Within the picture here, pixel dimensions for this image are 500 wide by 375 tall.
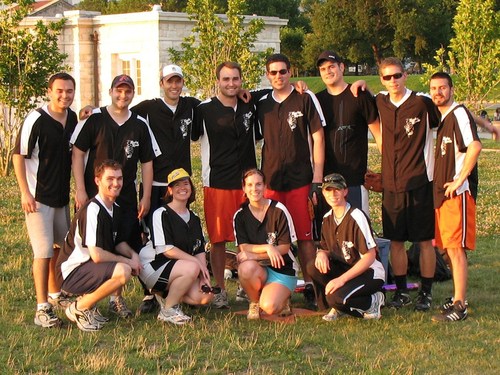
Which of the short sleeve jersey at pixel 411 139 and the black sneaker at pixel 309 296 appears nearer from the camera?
the short sleeve jersey at pixel 411 139

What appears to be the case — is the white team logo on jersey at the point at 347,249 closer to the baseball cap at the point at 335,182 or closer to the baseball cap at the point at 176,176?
the baseball cap at the point at 335,182

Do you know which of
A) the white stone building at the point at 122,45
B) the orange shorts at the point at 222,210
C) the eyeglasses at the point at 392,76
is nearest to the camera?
the eyeglasses at the point at 392,76

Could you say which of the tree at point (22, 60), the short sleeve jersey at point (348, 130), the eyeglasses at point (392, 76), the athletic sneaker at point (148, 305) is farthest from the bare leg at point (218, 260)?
the tree at point (22, 60)

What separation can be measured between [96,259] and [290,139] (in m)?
2.14

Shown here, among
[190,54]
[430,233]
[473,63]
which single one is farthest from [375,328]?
[190,54]

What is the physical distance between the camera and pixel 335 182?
695 centimetres

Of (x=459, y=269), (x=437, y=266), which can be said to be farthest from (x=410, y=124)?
(x=437, y=266)

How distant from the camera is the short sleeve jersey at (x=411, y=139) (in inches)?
289

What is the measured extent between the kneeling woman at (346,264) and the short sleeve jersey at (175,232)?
1.06 meters

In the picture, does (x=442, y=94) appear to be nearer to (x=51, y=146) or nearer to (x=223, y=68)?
(x=223, y=68)

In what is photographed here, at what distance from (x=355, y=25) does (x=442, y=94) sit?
51.7m

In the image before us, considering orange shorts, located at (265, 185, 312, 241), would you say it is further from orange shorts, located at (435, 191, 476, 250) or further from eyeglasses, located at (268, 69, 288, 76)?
orange shorts, located at (435, 191, 476, 250)

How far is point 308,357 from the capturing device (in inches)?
236

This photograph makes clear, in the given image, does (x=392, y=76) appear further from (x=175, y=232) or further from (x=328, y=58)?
(x=175, y=232)
